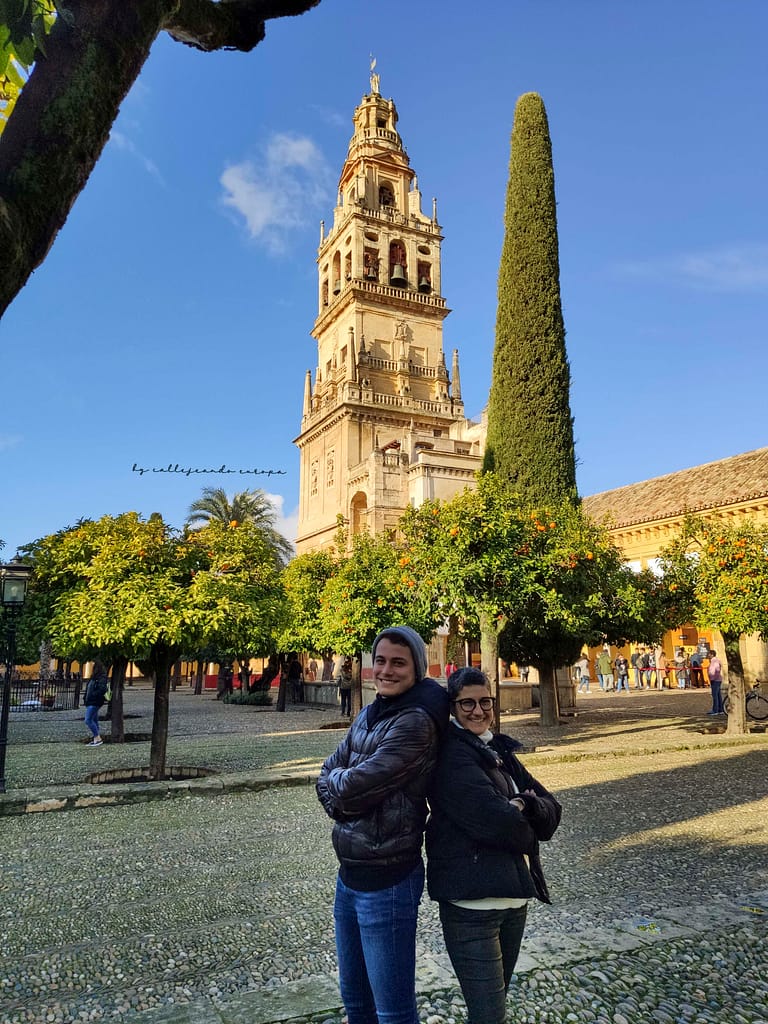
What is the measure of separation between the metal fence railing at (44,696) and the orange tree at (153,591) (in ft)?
63.0

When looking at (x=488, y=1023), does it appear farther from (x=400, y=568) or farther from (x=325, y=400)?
(x=325, y=400)

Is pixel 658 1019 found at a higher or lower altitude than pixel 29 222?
lower

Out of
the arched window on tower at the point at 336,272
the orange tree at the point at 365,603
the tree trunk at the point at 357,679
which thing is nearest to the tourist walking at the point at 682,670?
the tree trunk at the point at 357,679

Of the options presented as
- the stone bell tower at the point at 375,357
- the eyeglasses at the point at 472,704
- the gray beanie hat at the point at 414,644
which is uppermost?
the stone bell tower at the point at 375,357

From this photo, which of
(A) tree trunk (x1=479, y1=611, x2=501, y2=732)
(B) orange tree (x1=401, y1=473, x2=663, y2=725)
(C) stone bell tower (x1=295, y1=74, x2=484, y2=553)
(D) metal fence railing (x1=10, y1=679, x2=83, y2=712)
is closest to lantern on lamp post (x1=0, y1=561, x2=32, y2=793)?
(B) orange tree (x1=401, y1=473, x2=663, y2=725)

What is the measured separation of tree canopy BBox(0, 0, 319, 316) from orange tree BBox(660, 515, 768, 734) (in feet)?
46.1

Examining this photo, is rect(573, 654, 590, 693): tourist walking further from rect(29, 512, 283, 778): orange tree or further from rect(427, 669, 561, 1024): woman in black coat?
rect(427, 669, 561, 1024): woman in black coat

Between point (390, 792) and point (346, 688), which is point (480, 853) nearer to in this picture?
point (390, 792)

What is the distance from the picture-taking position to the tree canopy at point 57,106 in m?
2.73

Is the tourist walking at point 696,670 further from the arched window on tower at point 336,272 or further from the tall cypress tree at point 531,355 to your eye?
the arched window on tower at point 336,272

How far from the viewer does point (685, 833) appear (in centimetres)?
690

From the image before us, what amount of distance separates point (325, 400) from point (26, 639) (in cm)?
3405

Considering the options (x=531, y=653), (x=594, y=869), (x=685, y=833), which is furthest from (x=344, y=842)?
(x=531, y=653)

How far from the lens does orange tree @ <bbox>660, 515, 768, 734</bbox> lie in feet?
45.2
